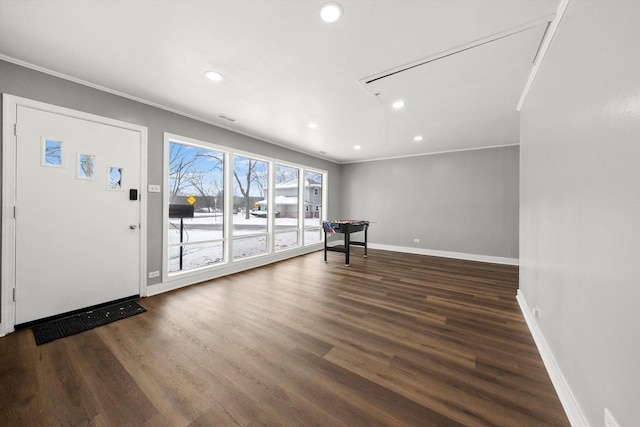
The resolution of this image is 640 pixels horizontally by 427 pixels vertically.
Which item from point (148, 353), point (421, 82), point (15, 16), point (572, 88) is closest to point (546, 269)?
point (572, 88)

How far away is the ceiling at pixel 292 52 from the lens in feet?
5.49

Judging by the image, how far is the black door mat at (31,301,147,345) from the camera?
7.44 ft

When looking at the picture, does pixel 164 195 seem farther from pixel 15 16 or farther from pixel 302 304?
pixel 302 304

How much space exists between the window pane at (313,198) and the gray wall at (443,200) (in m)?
1.06

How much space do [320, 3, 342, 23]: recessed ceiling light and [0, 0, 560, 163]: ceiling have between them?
0.05m

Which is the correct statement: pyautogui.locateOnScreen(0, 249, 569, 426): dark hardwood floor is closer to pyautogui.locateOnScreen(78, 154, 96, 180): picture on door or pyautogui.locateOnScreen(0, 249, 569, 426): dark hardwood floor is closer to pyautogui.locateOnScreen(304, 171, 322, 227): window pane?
pyautogui.locateOnScreen(78, 154, 96, 180): picture on door

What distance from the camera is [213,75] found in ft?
8.29

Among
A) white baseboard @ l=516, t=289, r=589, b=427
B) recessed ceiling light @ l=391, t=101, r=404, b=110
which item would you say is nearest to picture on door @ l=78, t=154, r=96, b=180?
recessed ceiling light @ l=391, t=101, r=404, b=110

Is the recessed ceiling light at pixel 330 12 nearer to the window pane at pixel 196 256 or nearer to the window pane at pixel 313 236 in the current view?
the window pane at pixel 196 256

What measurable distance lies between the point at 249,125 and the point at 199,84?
139 cm

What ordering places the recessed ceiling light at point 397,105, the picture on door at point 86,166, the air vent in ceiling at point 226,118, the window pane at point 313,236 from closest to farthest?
the picture on door at point 86,166, the recessed ceiling light at point 397,105, the air vent in ceiling at point 226,118, the window pane at point 313,236

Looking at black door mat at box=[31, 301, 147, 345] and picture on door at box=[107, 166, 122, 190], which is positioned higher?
picture on door at box=[107, 166, 122, 190]

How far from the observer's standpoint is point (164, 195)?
136 inches

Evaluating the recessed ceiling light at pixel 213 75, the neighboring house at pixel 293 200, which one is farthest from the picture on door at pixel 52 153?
the neighboring house at pixel 293 200
